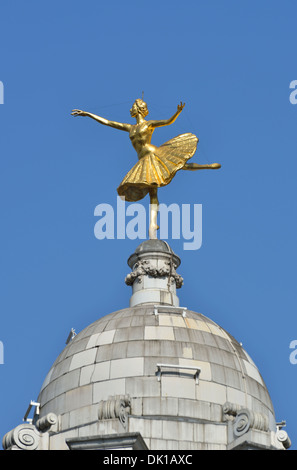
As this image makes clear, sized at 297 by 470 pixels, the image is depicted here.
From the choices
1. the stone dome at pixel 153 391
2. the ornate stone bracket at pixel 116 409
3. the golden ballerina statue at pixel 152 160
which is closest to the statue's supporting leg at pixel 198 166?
the golden ballerina statue at pixel 152 160

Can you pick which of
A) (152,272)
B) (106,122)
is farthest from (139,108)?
(152,272)

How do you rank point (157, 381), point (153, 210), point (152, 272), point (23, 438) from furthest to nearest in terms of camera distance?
point (153, 210) → point (152, 272) → point (157, 381) → point (23, 438)

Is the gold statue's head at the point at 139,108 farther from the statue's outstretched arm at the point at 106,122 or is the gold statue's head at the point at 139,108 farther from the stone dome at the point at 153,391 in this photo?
the stone dome at the point at 153,391

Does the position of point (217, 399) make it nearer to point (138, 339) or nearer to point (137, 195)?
point (138, 339)

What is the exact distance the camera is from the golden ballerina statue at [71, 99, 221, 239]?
79.8 m

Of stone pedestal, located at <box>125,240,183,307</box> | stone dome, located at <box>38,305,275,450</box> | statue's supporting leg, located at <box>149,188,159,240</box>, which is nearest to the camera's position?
stone dome, located at <box>38,305,275,450</box>

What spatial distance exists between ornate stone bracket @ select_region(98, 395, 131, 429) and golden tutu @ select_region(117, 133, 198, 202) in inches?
544

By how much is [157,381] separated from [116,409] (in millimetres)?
2620

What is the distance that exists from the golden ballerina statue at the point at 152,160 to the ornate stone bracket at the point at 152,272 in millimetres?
2308

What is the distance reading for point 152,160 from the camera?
264ft

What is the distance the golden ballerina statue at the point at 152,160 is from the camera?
262 ft

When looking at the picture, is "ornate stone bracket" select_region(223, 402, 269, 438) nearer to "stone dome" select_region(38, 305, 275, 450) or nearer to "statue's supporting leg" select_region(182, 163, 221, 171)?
"stone dome" select_region(38, 305, 275, 450)

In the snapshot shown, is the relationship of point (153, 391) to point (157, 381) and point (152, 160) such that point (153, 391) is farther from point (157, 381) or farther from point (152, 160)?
point (152, 160)

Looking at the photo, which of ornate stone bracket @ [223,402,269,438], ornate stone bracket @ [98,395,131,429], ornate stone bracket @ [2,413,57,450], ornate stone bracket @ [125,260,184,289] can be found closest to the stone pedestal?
ornate stone bracket @ [125,260,184,289]
